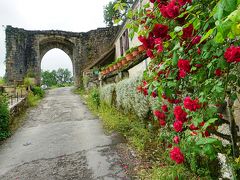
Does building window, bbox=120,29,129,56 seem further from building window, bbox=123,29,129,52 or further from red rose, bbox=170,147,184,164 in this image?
red rose, bbox=170,147,184,164

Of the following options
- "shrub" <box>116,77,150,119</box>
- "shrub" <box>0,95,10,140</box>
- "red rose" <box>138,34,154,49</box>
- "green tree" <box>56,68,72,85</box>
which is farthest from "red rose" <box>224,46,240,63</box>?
"green tree" <box>56,68,72,85</box>

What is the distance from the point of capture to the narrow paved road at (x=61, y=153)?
184 inches

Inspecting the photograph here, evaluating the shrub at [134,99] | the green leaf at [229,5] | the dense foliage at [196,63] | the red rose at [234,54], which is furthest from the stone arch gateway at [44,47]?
the green leaf at [229,5]

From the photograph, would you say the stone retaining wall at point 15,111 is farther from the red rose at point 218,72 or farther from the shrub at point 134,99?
the red rose at point 218,72

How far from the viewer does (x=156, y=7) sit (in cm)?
269

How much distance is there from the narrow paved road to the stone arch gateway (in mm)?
14280

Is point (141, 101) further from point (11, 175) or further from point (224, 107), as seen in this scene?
point (11, 175)

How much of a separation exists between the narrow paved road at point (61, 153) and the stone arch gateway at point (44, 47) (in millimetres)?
14280

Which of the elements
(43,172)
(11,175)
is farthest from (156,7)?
(11,175)

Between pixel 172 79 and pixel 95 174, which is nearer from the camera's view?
pixel 172 79

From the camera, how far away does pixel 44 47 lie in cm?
2552

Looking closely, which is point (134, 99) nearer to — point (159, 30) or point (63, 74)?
point (159, 30)

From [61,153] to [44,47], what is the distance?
21510 mm

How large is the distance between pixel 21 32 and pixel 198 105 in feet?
77.0
